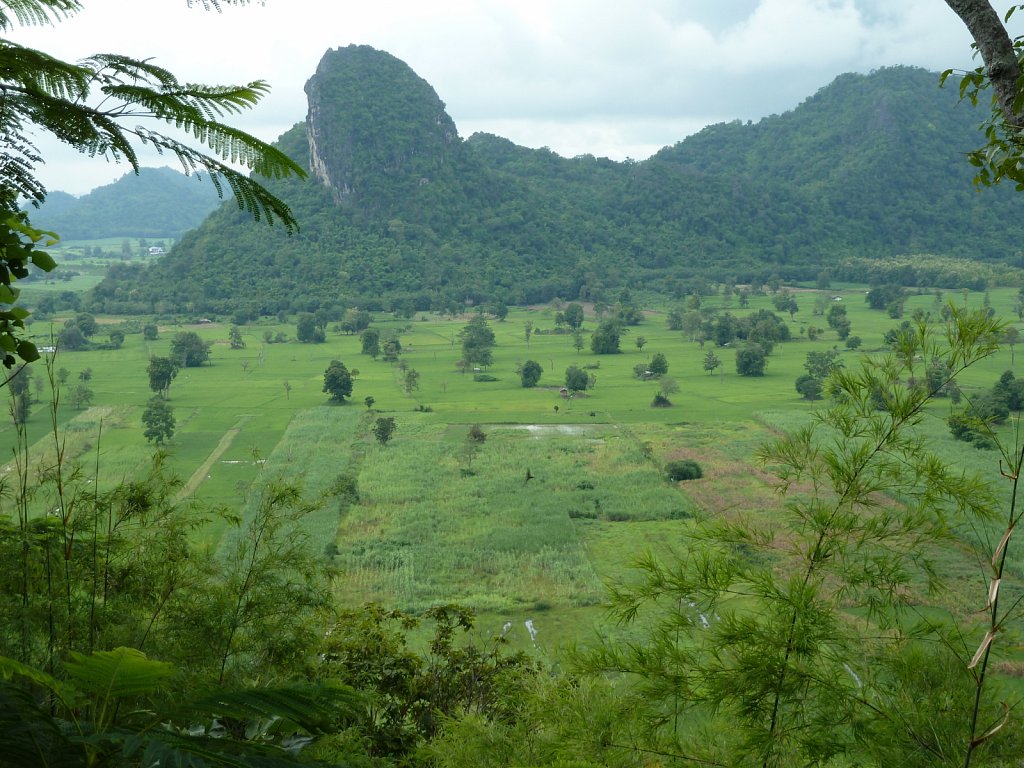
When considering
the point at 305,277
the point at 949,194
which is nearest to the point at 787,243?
the point at 949,194

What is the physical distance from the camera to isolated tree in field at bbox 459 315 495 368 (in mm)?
34688

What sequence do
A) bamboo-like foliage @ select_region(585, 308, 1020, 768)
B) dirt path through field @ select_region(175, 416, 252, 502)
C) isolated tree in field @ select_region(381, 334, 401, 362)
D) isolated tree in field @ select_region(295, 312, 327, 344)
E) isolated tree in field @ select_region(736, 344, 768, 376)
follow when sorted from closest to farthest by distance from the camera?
bamboo-like foliage @ select_region(585, 308, 1020, 768)
dirt path through field @ select_region(175, 416, 252, 502)
isolated tree in field @ select_region(736, 344, 768, 376)
isolated tree in field @ select_region(381, 334, 401, 362)
isolated tree in field @ select_region(295, 312, 327, 344)

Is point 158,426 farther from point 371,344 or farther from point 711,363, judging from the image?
point 711,363

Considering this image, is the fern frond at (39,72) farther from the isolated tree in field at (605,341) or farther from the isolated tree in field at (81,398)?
the isolated tree in field at (605,341)

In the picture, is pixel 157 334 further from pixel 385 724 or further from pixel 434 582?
pixel 385 724

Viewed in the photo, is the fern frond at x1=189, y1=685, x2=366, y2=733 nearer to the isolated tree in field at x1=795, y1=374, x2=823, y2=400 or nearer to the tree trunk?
the tree trunk

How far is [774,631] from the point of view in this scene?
3.19 m

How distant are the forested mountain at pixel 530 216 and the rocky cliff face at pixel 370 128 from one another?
17 centimetres

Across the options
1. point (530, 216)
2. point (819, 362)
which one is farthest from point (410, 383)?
point (530, 216)

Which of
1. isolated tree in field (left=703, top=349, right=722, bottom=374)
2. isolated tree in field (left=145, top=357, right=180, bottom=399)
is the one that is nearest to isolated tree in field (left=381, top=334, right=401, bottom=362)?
isolated tree in field (left=145, top=357, right=180, bottom=399)

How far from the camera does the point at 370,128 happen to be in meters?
69.6

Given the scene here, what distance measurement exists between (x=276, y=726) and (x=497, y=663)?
421cm

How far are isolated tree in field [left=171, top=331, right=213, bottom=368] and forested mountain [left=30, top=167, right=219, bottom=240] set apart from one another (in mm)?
79443

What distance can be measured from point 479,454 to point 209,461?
6741 millimetres
